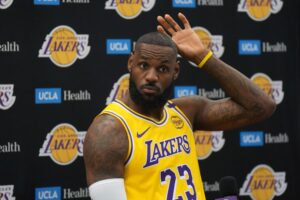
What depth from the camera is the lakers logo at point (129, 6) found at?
199 inches

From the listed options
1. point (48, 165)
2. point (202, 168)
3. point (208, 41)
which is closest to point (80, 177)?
point (48, 165)

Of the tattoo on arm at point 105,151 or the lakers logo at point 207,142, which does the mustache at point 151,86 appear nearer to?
the tattoo on arm at point 105,151

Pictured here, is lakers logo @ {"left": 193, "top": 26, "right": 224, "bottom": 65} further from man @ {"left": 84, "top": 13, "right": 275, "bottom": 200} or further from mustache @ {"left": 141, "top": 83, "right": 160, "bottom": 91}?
mustache @ {"left": 141, "top": 83, "right": 160, "bottom": 91}

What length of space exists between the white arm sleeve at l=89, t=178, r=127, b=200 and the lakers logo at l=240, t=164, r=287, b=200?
9.44ft

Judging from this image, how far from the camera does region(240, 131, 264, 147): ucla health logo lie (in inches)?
215

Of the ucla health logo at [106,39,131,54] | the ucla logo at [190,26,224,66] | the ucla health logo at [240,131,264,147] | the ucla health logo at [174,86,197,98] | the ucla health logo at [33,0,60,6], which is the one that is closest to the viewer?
the ucla health logo at [33,0,60,6]

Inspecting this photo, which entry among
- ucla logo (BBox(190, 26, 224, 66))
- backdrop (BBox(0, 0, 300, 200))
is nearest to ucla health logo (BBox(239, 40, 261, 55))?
backdrop (BBox(0, 0, 300, 200))

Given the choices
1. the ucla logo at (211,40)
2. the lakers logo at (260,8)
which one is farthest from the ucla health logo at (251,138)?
the lakers logo at (260,8)

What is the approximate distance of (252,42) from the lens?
549cm

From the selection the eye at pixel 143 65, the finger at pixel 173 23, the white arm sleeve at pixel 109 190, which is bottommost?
the white arm sleeve at pixel 109 190

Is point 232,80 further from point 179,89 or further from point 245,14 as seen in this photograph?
point 245,14

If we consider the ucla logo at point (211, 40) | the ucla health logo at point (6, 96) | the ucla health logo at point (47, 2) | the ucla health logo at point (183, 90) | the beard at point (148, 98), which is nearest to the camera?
the beard at point (148, 98)

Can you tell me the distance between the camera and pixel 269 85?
5520 mm

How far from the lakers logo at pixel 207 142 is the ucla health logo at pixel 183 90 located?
13.0 inches
